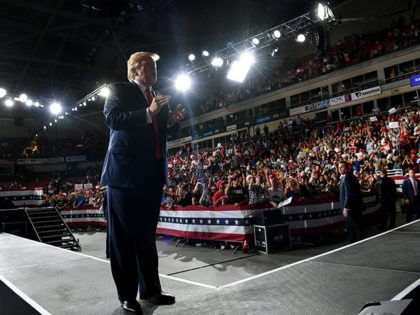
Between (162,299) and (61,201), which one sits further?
(61,201)

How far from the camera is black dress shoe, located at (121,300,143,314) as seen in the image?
1.66 metres

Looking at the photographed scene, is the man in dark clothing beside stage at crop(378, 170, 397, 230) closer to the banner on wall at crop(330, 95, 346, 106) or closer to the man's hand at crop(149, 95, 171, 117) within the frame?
the man's hand at crop(149, 95, 171, 117)

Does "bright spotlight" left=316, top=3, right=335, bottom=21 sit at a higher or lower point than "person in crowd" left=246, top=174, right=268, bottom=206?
higher

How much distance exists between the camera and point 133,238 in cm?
184

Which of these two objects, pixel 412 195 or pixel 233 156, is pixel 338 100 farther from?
pixel 412 195

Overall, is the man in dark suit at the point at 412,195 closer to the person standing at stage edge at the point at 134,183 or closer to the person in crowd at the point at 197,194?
the person in crowd at the point at 197,194

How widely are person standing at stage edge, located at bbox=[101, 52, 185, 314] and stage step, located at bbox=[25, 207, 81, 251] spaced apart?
8334 millimetres

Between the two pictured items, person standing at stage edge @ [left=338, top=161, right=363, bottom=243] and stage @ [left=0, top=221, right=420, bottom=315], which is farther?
person standing at stage edge @ [left=338, top=161, right=363, bottom=243]

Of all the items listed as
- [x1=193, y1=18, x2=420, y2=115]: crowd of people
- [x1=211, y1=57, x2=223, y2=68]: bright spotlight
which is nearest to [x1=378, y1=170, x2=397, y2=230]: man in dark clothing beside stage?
[x1=193, y1=18, x2=420, y2=115]: crowd of people

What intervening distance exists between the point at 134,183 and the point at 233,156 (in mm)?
19143

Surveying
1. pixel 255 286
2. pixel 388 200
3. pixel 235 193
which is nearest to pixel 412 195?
pixel 388 200

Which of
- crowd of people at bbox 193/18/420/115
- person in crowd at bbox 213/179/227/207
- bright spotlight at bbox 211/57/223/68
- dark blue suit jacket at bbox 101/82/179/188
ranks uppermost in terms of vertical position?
crowd of people at bbox 193/18/420/115

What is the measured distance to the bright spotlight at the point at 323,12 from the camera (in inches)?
452

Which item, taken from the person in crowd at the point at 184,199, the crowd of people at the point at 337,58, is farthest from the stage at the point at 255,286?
the crowd of people at the point at 337,58
